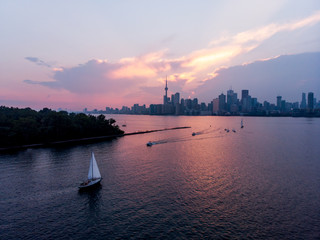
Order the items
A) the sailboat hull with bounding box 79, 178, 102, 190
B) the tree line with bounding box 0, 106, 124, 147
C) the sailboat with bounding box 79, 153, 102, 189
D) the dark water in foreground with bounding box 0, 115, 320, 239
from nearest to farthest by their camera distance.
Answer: the dark water in foreground with bounding box 0, 115, 320, 239 → the sailboat hull with bounding box 79, 178, 102, 190 → the sailboat with bounding box 79, 153, 102, 189 → the tree line with bounding box 0, 106, 124, 147

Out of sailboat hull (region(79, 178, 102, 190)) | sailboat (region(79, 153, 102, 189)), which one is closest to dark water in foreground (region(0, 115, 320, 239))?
sailboat hull (region(79, 178, 102, 190))

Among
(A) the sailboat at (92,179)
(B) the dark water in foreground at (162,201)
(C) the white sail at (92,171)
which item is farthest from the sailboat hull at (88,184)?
(B) the dark water in foreground at (162,201)

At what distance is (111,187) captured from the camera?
4569 cm

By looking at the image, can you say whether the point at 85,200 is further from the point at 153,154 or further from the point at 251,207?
the point at 153,154

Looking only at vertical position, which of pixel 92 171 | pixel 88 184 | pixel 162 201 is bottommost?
pixel 162 201

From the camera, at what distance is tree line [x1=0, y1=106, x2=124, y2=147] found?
90.8 metres

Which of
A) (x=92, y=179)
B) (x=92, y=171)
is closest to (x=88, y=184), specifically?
(x=92, y=179)

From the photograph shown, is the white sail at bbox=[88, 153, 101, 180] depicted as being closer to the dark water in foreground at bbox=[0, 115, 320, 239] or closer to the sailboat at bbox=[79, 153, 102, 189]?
the sailboat at bbox=[79, 153, 102, 189]

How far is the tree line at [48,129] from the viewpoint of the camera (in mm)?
90750

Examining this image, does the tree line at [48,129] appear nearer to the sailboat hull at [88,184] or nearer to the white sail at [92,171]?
the white sail at [92,171]

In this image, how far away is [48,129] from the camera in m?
104

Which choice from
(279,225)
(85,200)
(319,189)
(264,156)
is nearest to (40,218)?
(85,200)

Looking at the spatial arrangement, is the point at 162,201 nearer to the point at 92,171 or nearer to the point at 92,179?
the point at 92,179

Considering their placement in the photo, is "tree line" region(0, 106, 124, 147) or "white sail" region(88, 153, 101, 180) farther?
"tree line" region(0, 106, 124, 147)
